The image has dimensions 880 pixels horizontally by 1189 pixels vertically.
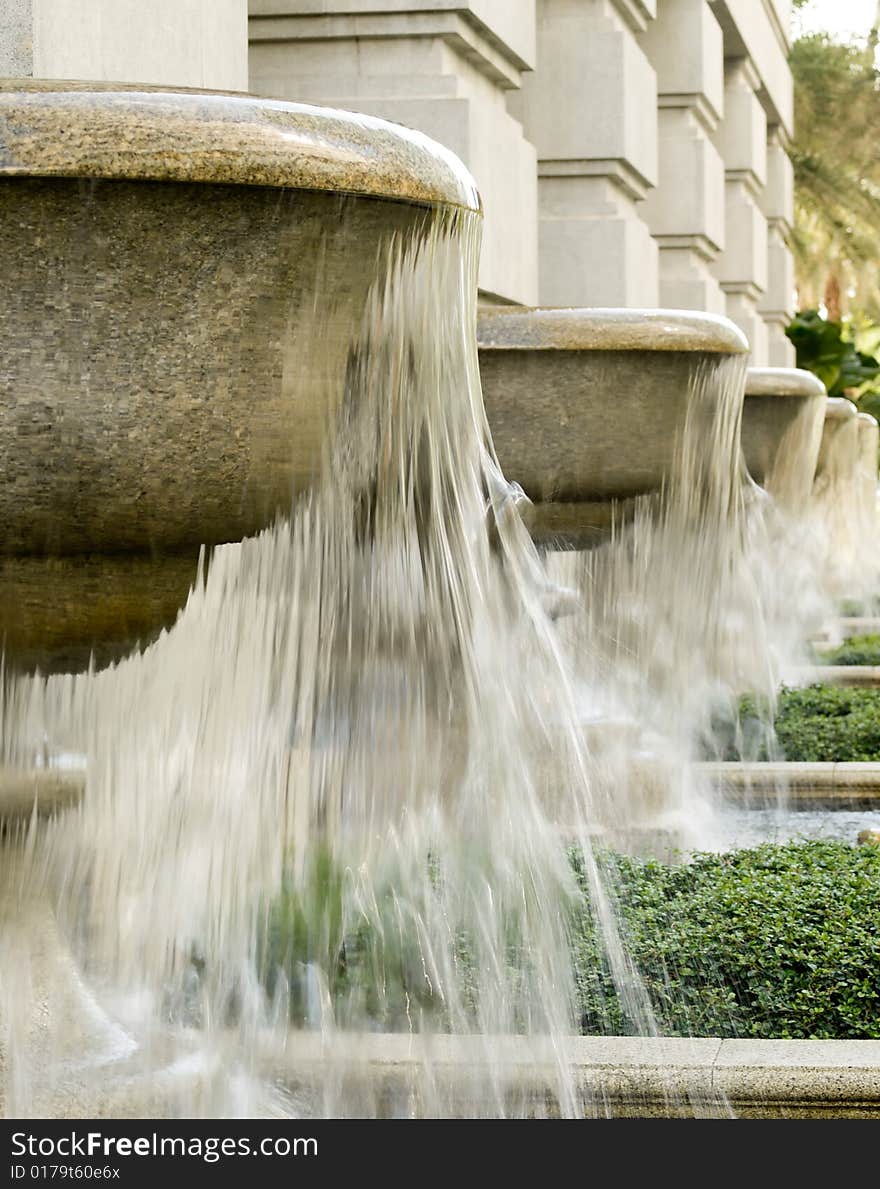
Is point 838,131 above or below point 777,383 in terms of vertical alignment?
above

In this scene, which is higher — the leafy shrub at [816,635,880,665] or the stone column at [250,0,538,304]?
the stone column at [250,0,538,304]

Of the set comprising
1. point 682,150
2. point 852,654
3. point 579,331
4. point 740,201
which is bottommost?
point 852,654

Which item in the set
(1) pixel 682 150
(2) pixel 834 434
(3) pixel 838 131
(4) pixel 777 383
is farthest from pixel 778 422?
(3) pixel 838 131

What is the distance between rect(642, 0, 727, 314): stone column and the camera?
11.6 meters

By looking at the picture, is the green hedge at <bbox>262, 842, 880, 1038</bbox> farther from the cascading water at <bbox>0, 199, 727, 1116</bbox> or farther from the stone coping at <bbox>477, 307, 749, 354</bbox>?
the stone coping at <bbox>477, 307, 749, 354</bbox>

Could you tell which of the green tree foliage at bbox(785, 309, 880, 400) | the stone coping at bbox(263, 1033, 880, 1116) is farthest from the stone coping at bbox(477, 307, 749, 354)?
the green tree foliage at bbox(785, 309, 880, 400)

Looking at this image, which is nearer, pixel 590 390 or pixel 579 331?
pixel 579 331

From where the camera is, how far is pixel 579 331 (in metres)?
4.20

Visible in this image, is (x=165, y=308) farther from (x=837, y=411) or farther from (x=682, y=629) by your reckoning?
(x=837, y=411)

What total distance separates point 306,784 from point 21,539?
1.18 metres

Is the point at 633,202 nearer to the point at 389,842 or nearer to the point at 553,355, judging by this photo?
the point at 553,355

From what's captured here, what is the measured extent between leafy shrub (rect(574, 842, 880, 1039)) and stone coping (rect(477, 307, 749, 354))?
1.21 meters

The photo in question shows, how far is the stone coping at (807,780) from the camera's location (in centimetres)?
507

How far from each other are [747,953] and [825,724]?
2.83 metres
